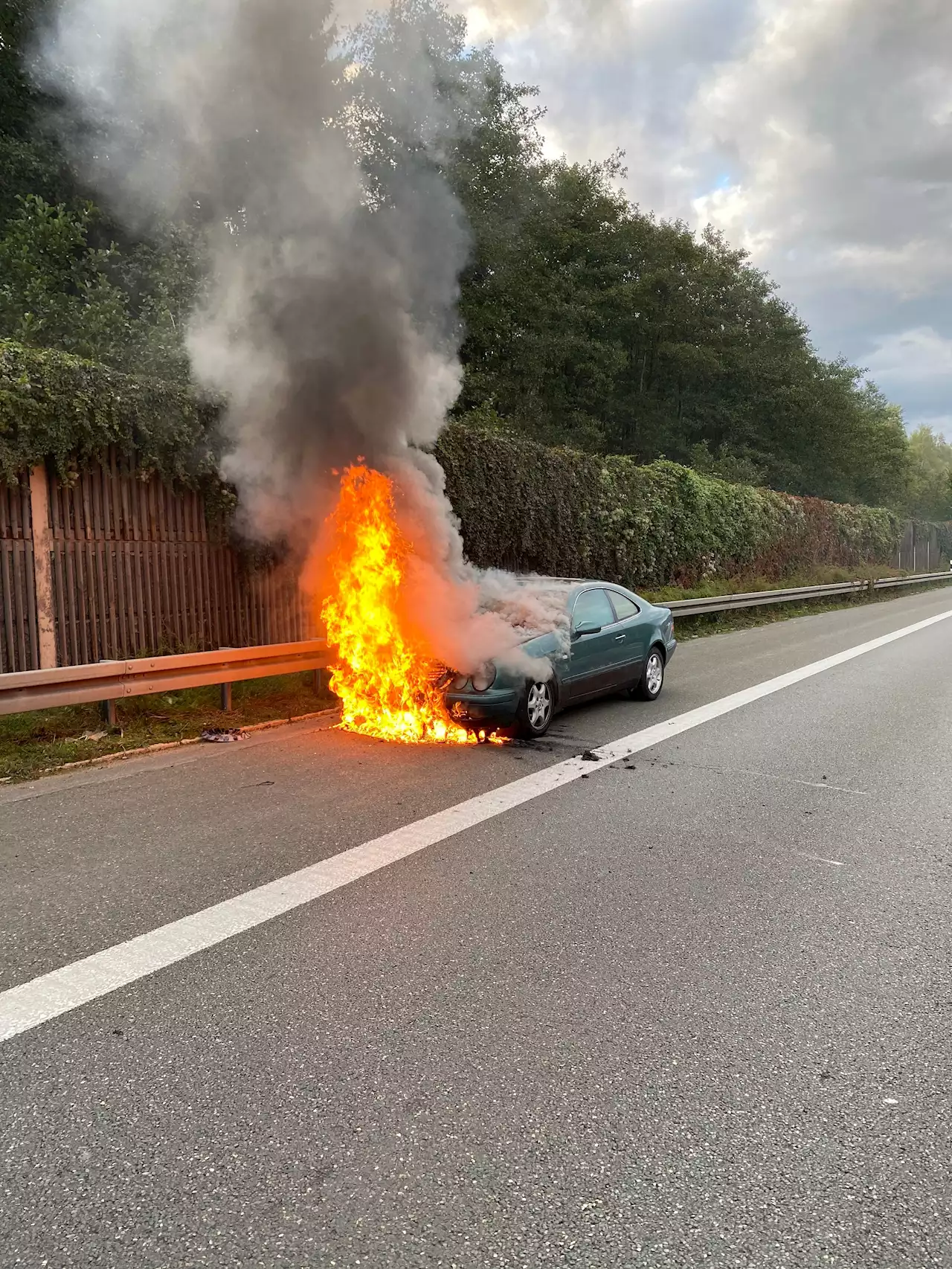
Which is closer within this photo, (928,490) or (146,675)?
(146,675)

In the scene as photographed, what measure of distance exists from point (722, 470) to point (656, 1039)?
28.3 meters

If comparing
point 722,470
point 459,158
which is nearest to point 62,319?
point 459,158

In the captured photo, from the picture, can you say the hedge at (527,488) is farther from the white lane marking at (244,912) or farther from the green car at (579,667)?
the white lane marking at (244,912)

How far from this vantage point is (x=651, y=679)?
889 cm

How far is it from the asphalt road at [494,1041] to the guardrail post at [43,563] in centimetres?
287

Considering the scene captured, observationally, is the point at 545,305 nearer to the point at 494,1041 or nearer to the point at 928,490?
the point at 494,1041

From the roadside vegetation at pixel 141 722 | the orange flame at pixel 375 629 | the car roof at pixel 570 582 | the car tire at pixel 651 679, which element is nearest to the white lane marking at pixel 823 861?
the orange flame at pixel 375 629

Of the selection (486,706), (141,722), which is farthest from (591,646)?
(141,722)

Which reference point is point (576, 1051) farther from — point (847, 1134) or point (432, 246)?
point (432, 246)

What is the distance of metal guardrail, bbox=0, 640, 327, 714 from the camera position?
20.9ft

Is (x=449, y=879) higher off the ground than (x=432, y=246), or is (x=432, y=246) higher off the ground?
(x=432, y=246)

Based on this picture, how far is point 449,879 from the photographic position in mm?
4047

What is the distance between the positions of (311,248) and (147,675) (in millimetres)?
4049

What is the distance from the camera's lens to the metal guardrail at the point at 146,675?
250 inches
